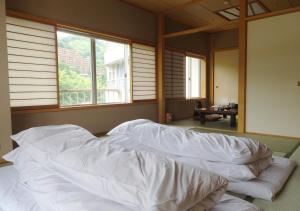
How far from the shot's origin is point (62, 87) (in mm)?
4070

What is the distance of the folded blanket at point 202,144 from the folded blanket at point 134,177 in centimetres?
A: 77

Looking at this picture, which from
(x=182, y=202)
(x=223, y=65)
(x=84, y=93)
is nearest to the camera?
(x=182, y=202)

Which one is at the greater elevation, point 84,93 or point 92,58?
point 92,58

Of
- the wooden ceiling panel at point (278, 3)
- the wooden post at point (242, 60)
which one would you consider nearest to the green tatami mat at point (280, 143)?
the wooden post at point (242, 60)

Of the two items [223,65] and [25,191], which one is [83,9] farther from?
[223,65]

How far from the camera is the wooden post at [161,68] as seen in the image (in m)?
5.78

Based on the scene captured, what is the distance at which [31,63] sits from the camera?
3.56m

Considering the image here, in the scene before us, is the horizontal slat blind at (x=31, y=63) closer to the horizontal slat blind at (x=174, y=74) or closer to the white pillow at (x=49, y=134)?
the white pillow at (x=49, y=134)

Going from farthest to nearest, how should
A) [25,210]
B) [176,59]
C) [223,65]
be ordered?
[223,65], [176,59], [25,210]

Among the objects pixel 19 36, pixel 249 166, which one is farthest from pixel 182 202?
pixel 19 36

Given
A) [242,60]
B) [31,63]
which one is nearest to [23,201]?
[31,63]

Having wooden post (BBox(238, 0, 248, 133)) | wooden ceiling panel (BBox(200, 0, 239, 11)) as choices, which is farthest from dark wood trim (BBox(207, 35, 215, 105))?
wooden post (BBox(238, 0, 248, 133))

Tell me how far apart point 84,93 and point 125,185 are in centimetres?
379

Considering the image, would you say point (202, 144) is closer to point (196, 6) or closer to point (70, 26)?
point (70, 26)
